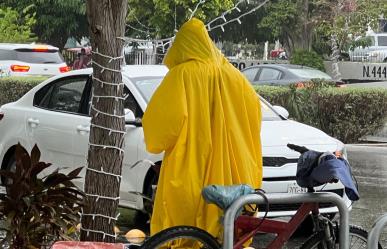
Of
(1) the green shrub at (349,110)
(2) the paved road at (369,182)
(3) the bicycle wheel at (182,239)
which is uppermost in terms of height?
(3) the bicycle wheel at (182,239)

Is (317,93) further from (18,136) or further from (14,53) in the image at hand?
(14,53)

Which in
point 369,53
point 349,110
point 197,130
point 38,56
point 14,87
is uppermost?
point 197,130

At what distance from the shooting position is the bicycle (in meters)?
4.69

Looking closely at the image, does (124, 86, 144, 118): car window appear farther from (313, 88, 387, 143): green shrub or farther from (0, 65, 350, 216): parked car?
(313, 88, 387, 143): green shrub

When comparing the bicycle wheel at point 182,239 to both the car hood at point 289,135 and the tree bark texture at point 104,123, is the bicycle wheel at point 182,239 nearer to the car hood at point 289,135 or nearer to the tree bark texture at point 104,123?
the tree bark texture at point 104,123

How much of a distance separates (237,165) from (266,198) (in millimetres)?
874

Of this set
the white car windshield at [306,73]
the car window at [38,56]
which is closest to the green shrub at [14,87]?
the car window at [38,56]

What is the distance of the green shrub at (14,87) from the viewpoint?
18.6m

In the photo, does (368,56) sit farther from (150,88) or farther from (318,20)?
(150,88)

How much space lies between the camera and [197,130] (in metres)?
5.39

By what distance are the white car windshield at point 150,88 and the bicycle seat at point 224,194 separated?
3788 millimetres

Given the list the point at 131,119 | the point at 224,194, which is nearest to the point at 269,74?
the point at 131,119

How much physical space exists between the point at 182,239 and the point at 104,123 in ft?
3.77

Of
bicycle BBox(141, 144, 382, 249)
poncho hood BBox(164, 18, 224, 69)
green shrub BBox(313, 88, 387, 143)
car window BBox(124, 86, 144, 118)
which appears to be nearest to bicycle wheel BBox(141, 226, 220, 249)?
bicycle BBox(141, 144, 382, 249)
